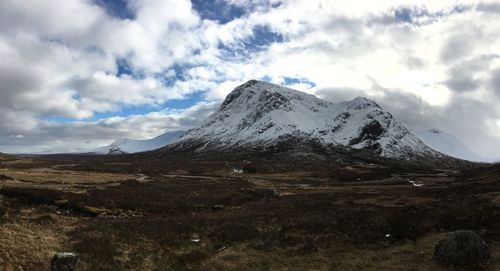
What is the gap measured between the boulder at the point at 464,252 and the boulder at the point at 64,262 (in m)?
20.9

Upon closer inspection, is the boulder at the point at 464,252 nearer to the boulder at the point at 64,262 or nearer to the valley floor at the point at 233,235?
the valley floor at the point at 233,235

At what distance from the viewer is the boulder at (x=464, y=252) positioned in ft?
79.5

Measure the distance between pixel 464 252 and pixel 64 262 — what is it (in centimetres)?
2241

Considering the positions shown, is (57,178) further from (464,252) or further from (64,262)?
(464,252)

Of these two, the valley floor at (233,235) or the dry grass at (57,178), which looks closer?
the valley floor at (233,235)

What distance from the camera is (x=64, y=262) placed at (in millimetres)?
25641

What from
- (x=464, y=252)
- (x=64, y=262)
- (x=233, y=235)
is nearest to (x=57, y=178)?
(x=233, y=235)

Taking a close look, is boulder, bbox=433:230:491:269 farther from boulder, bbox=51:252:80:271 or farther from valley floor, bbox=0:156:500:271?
boulder, bbox=51:252:80:271

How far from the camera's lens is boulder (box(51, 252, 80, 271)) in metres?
25.5

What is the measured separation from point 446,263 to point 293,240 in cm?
1172

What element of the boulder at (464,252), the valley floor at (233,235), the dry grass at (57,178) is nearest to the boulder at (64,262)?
the valley floor at (233,235)

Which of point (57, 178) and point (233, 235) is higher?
point (57, 178)

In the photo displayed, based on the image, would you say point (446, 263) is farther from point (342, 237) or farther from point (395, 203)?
point (395, 203)

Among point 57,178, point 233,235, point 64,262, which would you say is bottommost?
point 233,235
